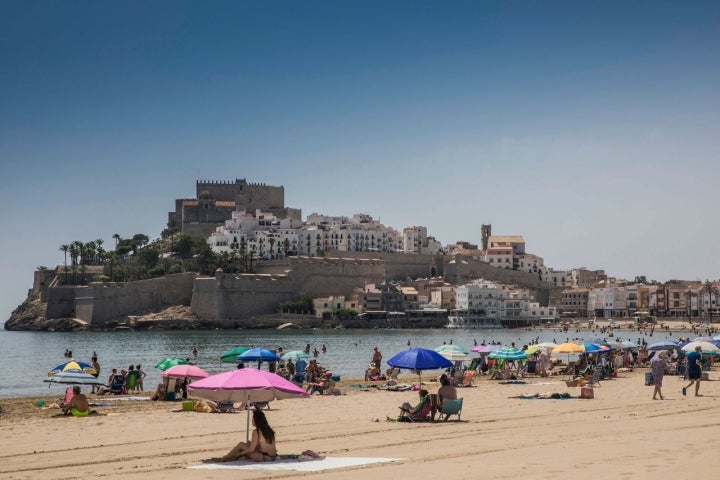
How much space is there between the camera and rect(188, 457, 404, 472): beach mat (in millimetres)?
11242

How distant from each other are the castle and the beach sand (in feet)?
346

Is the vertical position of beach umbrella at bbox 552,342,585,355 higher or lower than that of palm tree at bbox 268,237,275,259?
lower

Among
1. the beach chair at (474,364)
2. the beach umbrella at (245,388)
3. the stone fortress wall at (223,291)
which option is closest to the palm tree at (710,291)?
the stone fortress wall at (223,291)

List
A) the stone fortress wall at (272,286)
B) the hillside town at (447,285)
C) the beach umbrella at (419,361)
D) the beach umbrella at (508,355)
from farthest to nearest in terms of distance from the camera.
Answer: the hillside town at (447,285) → the stone fortress wall at (272,286) → the beach umbrella at (508,355) → the beach umbrella at (419,361)

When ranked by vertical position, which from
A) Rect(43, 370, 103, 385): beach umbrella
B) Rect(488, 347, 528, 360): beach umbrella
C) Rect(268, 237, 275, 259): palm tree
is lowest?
Rect(43, 370, 103, 385): beach umbrella

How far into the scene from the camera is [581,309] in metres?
124

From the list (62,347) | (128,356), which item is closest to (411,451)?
(128,356)

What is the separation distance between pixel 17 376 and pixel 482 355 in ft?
56.0

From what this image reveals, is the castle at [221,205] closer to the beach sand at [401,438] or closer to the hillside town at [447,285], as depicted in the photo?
the hillside town at [447,285]

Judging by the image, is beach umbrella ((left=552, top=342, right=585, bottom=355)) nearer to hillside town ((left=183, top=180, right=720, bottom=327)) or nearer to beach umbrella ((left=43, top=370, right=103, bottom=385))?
beach umbrella ((left=43, top=370, right=103, bottom=385))

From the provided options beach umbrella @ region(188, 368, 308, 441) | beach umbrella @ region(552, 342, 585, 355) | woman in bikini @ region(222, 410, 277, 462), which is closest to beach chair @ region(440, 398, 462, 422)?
beach umbrella @ region(188, 368, 308, 441)

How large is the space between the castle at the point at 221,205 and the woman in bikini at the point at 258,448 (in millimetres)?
113489

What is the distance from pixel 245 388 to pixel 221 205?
116524 mm

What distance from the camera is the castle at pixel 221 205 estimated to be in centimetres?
12573
